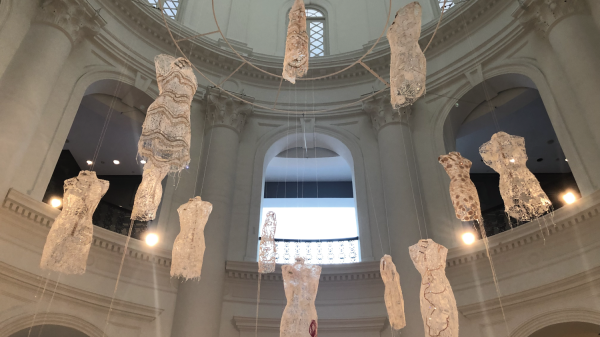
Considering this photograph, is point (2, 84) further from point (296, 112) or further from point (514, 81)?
point (514, 81)

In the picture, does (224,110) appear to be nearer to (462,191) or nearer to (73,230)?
(73,230)

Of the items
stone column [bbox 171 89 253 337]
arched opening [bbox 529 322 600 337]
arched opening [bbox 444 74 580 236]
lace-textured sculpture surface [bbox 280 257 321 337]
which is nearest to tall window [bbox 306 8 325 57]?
stone column [bbox 171 89 253 337]

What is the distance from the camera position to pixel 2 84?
708cm

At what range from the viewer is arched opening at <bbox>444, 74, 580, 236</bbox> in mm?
9594

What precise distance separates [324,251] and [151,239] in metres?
3.84

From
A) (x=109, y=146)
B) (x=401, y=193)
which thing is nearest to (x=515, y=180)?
(x=401, y=193)

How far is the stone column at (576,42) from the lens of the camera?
7.18 metres

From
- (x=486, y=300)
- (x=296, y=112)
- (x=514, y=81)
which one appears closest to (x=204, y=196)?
(x=296, y=112)

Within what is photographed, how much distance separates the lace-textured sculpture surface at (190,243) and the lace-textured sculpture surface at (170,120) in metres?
1.23

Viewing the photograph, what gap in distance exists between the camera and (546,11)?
8273 mm

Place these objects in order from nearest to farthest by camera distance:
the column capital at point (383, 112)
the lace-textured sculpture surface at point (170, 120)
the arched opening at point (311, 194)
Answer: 1. the lace-textured sculpture surface at point (170, 120)
2. the column capital at point (383, 112)
3. the arched opening at point (311, 194)

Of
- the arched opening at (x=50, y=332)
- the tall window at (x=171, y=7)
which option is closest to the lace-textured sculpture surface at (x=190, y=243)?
the arched opening at (x=50, y=332)

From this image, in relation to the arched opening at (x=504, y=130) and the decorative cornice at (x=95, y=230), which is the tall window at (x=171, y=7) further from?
the arched opening at (x=504, y=130)

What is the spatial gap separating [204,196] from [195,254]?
3.36 m
